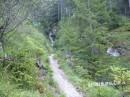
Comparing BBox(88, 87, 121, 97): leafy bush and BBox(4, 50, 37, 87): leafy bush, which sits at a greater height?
BBox(4, 50, 37, 87): leafy bush

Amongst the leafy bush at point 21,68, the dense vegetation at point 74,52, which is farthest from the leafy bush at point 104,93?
the leafy bush at point 21,68

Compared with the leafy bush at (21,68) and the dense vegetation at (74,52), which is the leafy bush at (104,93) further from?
the leafy bush at (21,68)

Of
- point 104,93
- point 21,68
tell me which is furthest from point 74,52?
point 21,68

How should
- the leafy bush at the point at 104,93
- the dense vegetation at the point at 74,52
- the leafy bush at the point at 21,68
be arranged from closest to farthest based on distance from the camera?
1. the leafy bush at the point at 21,68
2. the dense vegetation at the point at 74,52
3. the leafy bush at the point at 104,93

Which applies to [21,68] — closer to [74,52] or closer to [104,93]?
[104,93]

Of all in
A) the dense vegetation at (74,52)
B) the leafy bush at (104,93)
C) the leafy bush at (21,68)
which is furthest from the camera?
the leafy bush at (104,93)

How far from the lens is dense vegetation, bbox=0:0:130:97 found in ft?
39.9

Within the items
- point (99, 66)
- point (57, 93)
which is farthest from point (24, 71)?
point (99, 66)

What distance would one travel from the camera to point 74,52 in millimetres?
27625

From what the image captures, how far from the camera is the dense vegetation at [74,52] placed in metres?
12.2

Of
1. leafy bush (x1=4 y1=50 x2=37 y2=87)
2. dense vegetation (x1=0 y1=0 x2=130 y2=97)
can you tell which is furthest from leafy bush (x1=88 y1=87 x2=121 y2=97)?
leafy bush (x1=4 y1=50 x2=37 y2=87)

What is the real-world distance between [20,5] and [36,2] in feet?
3.14

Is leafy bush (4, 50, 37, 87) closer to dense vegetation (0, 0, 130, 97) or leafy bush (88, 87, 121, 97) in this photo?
dense vegetation (0, 0, 130, 97)

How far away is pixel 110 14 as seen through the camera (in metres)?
34.4
